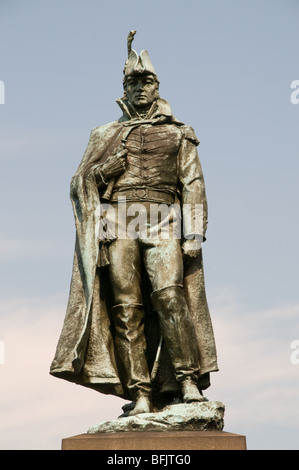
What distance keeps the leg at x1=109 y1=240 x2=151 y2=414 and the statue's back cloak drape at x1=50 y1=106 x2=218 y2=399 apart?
17cm

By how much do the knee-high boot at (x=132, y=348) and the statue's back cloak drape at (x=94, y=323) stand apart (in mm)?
147

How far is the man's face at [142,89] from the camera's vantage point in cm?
1124

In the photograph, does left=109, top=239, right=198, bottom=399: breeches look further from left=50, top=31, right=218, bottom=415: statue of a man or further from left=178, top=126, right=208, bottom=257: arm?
left=178, top=126, right=208, bottom=257: arm

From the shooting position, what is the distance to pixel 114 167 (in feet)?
35.5

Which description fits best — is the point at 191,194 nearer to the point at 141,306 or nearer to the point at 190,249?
the point at 190,249

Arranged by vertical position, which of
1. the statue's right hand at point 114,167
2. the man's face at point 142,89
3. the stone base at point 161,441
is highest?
the man's face at point 142,89

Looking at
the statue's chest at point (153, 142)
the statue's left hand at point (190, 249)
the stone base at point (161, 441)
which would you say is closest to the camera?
the stone base at point (161, 441)

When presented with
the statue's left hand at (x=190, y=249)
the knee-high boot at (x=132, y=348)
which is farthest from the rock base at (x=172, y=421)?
the statue's left hand at (x=190, y=249)

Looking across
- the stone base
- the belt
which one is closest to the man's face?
the belt

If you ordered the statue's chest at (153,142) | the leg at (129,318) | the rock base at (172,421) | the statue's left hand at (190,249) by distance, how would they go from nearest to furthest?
the rock base at (172,421) < the leg at (129,318) < the statue's left hand at (190,249) < the statue's chest at (153,142)

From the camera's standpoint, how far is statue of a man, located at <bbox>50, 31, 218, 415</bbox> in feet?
34.0

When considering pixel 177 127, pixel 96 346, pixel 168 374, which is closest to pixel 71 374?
pixel 96 346

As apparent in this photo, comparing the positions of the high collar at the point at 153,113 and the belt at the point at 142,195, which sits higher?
the high collar at the point at 153,113

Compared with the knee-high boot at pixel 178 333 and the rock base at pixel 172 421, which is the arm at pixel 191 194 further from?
the rock base at pixel 172 421
